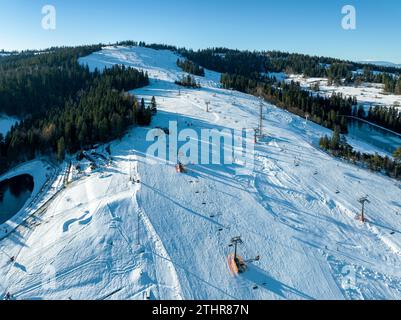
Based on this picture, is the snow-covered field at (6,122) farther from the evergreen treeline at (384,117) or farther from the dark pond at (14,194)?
the evergreen treeline at (384,117)

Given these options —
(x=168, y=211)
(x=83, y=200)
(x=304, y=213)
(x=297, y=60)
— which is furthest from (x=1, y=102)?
(x=297, y=60)

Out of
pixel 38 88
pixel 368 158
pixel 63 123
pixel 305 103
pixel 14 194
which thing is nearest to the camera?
pixel 14 194

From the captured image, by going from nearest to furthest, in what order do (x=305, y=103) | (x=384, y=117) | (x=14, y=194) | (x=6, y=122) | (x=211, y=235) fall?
1. (x=211, y=235)
2. (x=14, y=194)
3. (x=6, y=122)
4. (x=305, y=103)
5. (x=384, y=117)

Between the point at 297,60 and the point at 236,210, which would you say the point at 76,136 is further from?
the point at 297,60

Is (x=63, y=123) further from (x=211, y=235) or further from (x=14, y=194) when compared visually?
(x=211, y=235)

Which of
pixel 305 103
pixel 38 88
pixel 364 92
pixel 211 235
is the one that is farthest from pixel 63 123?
pixel 364 92

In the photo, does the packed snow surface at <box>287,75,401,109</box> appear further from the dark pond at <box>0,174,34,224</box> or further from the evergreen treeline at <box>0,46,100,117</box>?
the dark pond at <box>0,174,34,224</box>

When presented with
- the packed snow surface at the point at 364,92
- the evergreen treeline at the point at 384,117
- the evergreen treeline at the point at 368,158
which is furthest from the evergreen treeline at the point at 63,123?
the packed snow surface at the point at 364,92
